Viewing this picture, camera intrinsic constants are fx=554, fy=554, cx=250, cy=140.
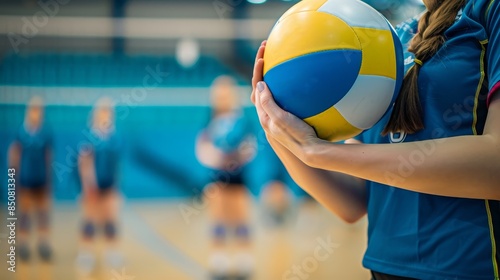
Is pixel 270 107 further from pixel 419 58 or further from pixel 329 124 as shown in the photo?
pixel 419 58

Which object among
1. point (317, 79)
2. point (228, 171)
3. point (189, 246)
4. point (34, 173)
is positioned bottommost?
point (189, 246)

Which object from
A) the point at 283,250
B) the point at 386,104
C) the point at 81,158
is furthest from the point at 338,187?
the point at 81,158

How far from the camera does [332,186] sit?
142cm

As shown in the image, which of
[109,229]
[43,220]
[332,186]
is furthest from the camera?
[43,220]

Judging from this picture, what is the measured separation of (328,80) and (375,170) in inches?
9.0

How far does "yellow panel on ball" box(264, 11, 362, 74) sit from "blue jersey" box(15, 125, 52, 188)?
5532mm

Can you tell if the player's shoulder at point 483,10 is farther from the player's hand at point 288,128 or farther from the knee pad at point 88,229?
the knee pad at point 88,229

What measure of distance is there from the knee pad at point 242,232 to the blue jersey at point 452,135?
4163mm

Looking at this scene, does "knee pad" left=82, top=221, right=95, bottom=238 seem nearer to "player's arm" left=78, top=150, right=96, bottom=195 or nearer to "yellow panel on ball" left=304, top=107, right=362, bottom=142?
"player's arm" left=78, top=150, right=96, bottom=195

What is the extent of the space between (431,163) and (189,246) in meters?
5.16

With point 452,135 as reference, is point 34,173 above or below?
below

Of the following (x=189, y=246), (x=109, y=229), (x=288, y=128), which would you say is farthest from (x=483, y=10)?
(x=109, y=229)

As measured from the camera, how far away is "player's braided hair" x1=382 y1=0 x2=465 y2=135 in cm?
115

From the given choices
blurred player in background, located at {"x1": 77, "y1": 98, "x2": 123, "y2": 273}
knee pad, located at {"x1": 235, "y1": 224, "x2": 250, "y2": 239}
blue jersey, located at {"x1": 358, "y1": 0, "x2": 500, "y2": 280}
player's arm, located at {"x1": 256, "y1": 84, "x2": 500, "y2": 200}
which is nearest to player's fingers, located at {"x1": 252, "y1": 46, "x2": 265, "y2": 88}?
player's arm, located at {"x1": 256, "y1": 84, "x2": 500, "y2": 200}
